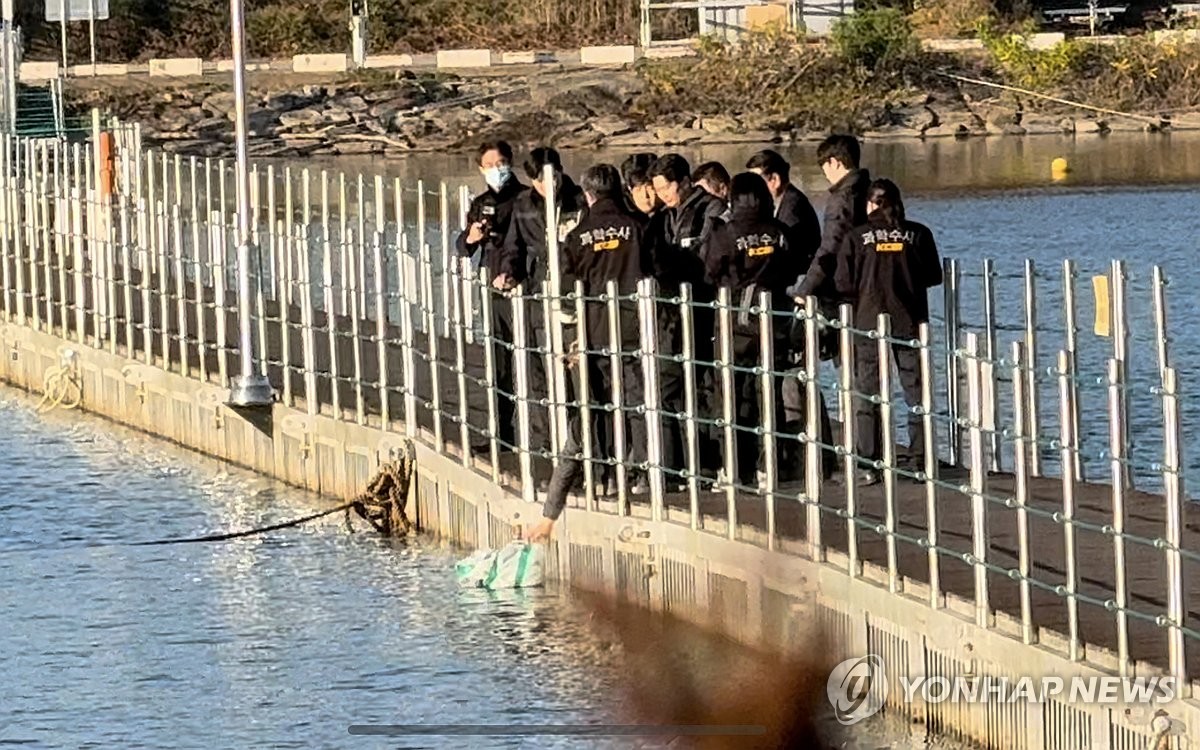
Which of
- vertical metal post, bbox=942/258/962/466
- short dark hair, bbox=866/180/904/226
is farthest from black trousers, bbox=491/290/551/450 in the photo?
vertical metal post, bbox=942/258/962/466

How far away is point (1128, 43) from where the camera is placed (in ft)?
234

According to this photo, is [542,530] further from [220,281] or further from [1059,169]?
[1059,169]

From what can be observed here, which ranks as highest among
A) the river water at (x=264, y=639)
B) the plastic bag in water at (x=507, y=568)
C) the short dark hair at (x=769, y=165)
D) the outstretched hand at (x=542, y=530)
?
the short dark hair at (x=769, y=165)

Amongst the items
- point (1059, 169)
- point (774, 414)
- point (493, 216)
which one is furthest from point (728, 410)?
point (1059, 169)

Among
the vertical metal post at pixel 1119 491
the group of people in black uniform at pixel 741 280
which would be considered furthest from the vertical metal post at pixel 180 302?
the vertical metal post at pixel 1119 491

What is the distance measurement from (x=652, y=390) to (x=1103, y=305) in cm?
229

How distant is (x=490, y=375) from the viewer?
16141 millimetres

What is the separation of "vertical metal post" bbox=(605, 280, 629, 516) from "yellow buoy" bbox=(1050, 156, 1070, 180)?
42137 millimetres

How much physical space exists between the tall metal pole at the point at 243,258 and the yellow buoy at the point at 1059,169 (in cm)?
3756

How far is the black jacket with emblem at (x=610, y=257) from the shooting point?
14.8 metres

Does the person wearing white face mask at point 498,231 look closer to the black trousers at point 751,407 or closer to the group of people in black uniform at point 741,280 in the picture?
the group of people in black uniform at point 741,280

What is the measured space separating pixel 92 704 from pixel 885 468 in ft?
13.2

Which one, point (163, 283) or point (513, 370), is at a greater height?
point (163, 283)

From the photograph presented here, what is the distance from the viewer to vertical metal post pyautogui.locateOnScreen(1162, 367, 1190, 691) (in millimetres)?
9852
